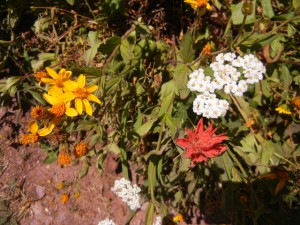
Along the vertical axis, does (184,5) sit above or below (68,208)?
above

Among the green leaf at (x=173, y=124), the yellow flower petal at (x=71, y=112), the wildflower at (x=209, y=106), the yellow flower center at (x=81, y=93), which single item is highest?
the yellow flower center at (x=81, y=93)

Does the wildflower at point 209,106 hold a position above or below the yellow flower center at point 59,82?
below

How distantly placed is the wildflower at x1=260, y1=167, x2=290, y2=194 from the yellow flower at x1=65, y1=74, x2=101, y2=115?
1.67 meters

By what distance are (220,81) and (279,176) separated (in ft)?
3.35

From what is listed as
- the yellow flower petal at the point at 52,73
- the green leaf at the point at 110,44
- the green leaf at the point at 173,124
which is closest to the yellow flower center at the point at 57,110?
the yellow flower petal at the point at 52,73

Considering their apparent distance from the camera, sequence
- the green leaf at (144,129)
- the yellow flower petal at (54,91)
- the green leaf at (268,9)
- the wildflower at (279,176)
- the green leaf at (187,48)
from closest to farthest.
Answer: the yellow flower petal at (54,91) < the green leaf at (187,48) < the wildflower at (279,176) < the green leaf at (144,129) < the green leaf at (268,9)

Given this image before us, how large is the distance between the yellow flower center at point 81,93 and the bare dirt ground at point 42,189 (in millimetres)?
1709

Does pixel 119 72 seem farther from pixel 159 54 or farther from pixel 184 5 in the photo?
pixel 184 5

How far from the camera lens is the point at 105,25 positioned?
3.50 meters

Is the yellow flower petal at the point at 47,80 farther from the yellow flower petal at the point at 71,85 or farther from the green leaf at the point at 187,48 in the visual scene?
the green leaf at the point at 187,48

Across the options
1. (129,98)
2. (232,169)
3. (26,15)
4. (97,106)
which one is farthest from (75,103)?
(26,15)

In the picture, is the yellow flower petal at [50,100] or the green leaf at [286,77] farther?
the green leaf at [286,77]

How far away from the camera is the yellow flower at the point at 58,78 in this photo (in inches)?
89.3

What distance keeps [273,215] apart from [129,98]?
1.98 m
